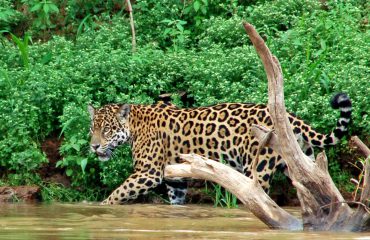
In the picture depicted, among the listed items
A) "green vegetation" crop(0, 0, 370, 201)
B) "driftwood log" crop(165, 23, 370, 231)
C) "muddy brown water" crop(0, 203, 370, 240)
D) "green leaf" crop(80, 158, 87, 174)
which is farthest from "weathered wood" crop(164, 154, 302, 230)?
"green leaf" crop(80, 158, 87, 174)

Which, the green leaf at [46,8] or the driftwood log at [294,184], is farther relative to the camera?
the green leaf at [46,8]

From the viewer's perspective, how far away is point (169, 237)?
25.2 ft

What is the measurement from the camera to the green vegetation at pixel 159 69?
11.3 m

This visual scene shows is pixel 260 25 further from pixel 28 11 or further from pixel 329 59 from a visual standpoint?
pixel 28 11

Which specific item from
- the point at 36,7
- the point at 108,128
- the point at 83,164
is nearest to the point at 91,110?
the point at 108,128

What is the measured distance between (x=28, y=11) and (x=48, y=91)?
3041 mm

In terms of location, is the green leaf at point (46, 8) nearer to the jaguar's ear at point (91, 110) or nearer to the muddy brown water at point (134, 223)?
the jaguar's ear at point (91, 110)

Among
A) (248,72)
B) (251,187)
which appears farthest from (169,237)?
(248,72)

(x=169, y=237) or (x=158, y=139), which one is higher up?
(x=158, y=139)

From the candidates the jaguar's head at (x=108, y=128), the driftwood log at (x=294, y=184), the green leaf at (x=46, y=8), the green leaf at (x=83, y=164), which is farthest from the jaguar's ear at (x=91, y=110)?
the driftwood log at (x=294, y=184)

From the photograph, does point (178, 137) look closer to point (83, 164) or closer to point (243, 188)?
point (83, 164)

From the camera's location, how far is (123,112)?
447 inches

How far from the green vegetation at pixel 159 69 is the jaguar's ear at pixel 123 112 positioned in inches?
15.0

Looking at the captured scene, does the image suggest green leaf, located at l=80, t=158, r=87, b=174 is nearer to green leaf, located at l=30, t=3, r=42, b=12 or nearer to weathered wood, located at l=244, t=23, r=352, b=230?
green leaf, located at l=30, t=3, r=42, b=12
